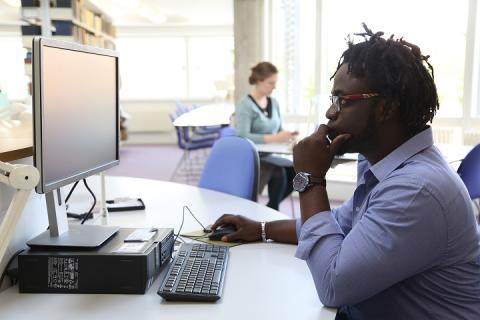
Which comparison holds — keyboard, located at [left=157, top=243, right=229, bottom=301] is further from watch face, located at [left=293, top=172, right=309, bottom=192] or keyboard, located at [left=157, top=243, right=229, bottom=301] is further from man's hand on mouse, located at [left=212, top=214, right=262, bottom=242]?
watch face, located at [left=293, top=172, right=309, bottom=192]

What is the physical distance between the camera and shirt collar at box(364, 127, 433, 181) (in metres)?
1.03

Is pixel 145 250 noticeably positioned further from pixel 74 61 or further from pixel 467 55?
pixel 467 55

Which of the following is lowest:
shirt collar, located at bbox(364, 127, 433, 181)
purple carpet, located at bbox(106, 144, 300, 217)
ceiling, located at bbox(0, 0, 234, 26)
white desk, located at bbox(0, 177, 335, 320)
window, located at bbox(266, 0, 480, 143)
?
purple carpet, located at bbox(106, 144, 300, 217)

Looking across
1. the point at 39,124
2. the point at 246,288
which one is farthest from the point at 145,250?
the point at 39,124

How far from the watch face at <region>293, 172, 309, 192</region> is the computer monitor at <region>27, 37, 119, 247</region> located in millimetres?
489

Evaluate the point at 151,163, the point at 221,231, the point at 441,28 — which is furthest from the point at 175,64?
the point at 221,231

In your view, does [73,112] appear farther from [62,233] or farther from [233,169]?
[233,169]

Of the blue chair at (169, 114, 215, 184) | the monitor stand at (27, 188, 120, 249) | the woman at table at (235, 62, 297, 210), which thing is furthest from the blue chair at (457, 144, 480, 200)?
the blue chair at (169, 114, 215, 184)

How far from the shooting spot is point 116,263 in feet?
3.58

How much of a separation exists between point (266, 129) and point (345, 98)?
8.97 feet

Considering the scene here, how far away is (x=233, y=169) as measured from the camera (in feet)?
7.41

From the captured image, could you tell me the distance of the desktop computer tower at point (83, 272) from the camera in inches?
42.9

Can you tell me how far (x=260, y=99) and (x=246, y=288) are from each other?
2.84 metres

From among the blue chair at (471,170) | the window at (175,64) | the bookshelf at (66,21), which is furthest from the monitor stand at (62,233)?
the window at (175,64)
